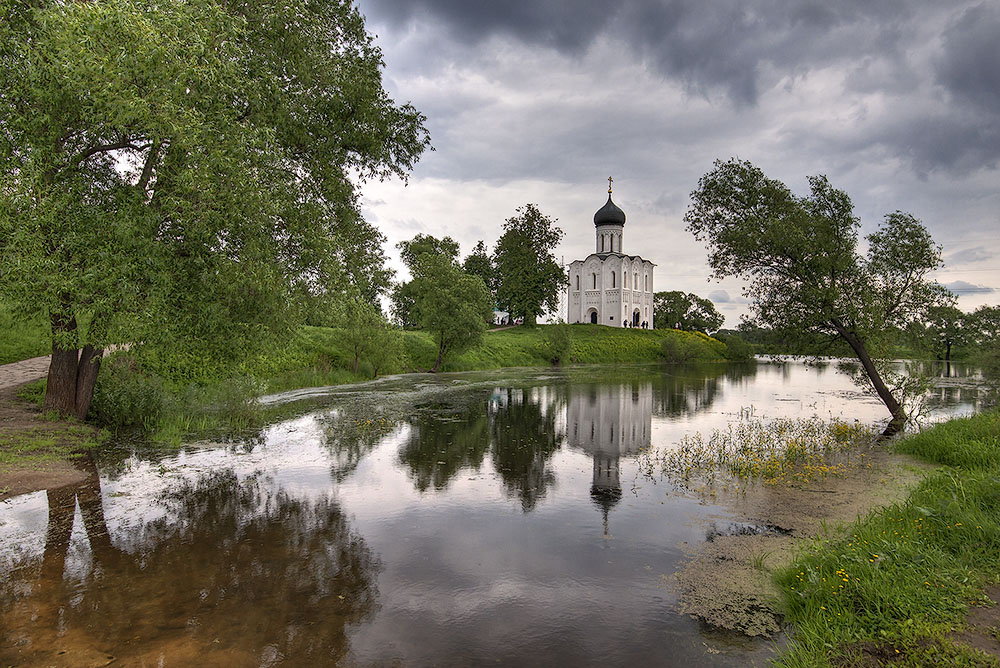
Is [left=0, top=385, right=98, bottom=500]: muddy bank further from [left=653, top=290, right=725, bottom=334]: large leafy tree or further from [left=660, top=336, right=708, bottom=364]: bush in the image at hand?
[left=653, top=290, right=725, bottom=334]: large leafy tree

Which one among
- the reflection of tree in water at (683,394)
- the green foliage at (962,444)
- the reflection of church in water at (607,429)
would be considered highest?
the green foliage at (962,444)

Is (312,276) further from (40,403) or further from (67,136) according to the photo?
(40,403)

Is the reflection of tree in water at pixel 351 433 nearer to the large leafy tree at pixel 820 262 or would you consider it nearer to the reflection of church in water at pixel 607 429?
the reflection of church in water at pixel 607 429

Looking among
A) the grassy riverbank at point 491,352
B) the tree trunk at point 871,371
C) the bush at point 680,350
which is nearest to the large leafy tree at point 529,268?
the grassy riverbank at point 491,352

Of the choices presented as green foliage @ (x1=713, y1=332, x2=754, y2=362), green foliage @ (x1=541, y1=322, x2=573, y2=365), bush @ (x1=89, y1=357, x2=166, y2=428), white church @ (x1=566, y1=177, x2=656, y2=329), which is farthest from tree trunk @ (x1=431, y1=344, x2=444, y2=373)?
green foliage @ (x1=713, y1=332, x2=754, y2=362)

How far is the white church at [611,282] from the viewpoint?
314 ft

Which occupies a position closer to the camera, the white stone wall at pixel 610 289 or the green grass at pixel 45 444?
the green grass at pixel 45 444

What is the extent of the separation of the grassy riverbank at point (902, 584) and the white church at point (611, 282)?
87880 mm

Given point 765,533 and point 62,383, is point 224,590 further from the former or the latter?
point 62,383

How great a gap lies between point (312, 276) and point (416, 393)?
16.8 meters

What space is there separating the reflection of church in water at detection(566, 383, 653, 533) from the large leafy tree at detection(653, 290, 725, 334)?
3170 inches

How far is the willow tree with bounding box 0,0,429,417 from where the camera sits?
11461mm

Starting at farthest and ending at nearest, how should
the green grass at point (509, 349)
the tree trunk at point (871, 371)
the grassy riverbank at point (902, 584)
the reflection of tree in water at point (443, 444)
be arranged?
1. the green grass at point (509, 349)
2. the tree trunk at point (871, 371)
3. the reflection of tree in water at point (443, 444)
4. the grassy riverbank at point (902, 584)

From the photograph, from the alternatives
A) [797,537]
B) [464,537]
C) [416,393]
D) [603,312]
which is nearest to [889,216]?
[797,537]
